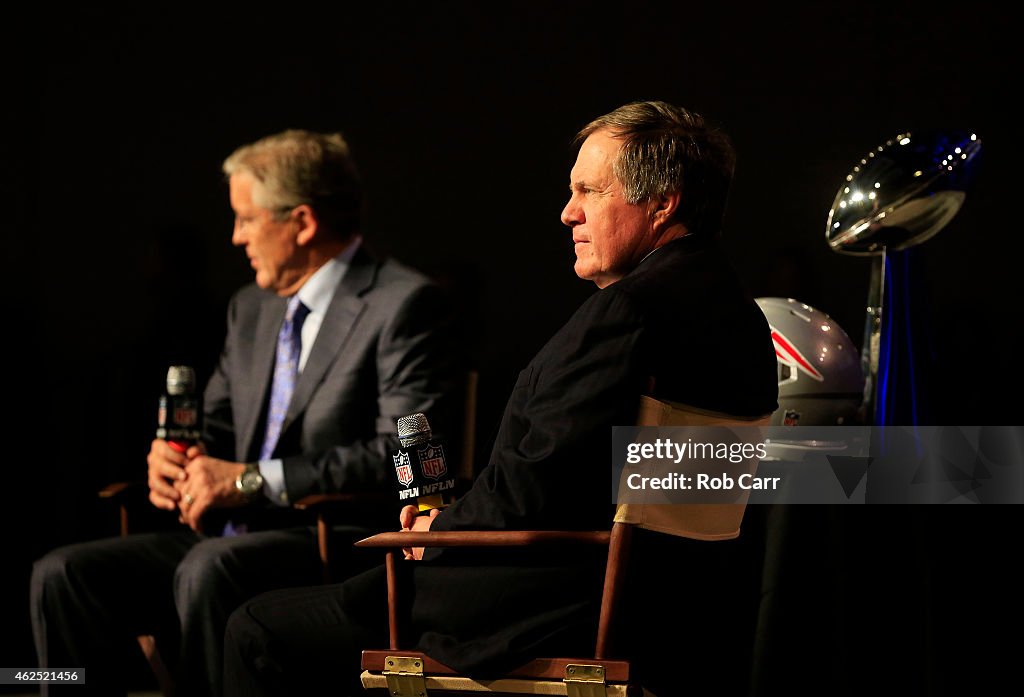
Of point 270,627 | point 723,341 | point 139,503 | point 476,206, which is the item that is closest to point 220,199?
point 476,206

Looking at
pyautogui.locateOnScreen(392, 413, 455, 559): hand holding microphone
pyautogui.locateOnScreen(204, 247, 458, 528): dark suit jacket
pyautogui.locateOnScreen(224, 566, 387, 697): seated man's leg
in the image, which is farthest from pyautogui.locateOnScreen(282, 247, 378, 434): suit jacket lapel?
pyautogui.locateOnScreen(392, 413, 455, 559): hand holding microphone

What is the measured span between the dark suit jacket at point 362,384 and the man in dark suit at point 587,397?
0.63 meters

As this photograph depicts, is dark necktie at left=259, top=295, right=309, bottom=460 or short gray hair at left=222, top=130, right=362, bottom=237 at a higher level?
short gray hair at left=222, top=130, right=362, bottom=237

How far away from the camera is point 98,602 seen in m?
2.93

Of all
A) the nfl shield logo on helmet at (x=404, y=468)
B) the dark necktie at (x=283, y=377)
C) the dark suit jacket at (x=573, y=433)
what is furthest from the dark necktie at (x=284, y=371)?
the dark suit jacket at (x=573, y=433)

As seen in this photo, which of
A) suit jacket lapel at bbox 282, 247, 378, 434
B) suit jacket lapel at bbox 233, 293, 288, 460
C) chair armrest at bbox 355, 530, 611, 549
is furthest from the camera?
suit jacket lapel at bbox 233, 293, 288, 460

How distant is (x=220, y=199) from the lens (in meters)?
4.56

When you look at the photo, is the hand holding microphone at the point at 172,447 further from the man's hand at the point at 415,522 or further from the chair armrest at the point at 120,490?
the man's hand at the point at 415,522

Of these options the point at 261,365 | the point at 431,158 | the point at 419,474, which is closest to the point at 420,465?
the point at 419,474

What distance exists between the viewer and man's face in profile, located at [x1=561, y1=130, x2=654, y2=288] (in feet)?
7.07

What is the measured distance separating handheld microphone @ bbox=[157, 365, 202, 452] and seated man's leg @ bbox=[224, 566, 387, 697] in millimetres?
746

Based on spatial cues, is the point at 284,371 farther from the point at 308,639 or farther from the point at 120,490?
the point at 308,639

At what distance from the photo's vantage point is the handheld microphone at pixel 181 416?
114 inches

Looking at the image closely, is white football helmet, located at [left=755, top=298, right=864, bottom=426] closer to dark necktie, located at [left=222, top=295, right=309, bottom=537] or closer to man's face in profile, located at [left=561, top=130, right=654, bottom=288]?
man's face in profile, located at [left=561, top=130, right=654, bottom=288]
